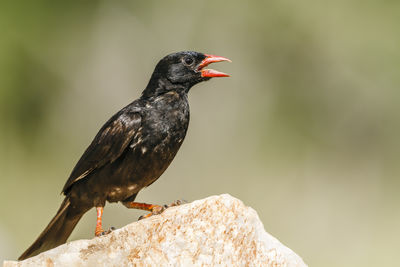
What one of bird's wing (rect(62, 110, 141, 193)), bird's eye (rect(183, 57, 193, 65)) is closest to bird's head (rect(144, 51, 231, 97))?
bird's eye (rect(183, 57, 193, 65))

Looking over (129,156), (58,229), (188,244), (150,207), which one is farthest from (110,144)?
(188,244)

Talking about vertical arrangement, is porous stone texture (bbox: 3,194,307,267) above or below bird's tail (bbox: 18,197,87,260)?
above

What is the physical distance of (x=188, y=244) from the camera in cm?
396

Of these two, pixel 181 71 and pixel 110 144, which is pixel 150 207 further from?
pixel 181 71

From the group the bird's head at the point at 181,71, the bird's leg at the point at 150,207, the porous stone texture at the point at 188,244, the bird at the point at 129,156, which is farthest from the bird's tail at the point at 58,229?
the bird's head at the point at 181,71

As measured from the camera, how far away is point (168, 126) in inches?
192

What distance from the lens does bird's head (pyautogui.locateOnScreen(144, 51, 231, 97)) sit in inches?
209

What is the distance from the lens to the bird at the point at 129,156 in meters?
4.83

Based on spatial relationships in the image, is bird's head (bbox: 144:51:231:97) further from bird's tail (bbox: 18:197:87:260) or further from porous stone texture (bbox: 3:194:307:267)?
porous stone texture (bbox: 3:194:307:267)

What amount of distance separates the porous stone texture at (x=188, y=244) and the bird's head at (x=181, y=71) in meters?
1.52

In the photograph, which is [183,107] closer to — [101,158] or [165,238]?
[101,158]

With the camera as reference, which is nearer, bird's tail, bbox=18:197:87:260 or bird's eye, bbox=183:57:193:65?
bird's tail, bbox=18:197:87:260

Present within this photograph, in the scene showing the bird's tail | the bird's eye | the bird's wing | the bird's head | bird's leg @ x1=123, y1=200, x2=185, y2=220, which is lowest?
the bird's tail

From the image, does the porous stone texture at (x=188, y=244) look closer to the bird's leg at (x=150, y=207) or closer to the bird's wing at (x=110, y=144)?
the bird's leg at (x=150, y=207)
